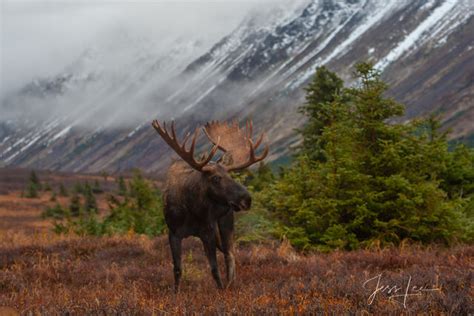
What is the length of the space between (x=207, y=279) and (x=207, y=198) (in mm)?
1401

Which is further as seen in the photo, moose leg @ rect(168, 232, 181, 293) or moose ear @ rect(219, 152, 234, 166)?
moose ear @ rect(219, 152, 234, 166)

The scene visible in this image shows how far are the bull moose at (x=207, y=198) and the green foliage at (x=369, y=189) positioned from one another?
11.4 ft

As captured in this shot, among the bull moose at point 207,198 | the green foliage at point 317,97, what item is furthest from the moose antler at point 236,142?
the green foliage at point 317,97

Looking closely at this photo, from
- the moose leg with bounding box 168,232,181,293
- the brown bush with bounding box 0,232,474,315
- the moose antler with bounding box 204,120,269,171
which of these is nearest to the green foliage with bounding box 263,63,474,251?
the brown bush with bounding box 0,232,474,315

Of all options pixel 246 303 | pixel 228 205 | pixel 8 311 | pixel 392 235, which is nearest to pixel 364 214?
pixel 392 235

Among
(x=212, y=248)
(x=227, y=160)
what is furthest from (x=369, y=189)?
(x=212, y=248)

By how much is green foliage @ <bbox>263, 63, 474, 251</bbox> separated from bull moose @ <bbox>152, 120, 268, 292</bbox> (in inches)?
137

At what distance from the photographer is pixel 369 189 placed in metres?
10.7

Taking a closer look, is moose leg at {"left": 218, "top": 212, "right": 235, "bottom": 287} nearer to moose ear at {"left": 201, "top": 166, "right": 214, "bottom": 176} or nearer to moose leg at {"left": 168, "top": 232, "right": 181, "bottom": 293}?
moose leg at {"left": 168, "top": 232, "right": 181, "bottom": 293}

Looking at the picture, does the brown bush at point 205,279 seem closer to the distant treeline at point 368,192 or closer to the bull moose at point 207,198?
the bull moose at point 207,198

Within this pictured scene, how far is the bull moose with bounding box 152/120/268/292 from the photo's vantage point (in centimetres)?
689

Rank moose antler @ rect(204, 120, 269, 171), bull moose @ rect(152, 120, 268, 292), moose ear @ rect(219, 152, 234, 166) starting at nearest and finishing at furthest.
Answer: bull moose @ rect(152, 120, 268, 292) < moose antler @ rect(204, 120, 269, 171) < moose ear @ rect(219, 152, 234, 166)

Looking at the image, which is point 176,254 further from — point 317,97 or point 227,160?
point 317,97

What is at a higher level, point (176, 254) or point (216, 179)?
point (216, 179)
